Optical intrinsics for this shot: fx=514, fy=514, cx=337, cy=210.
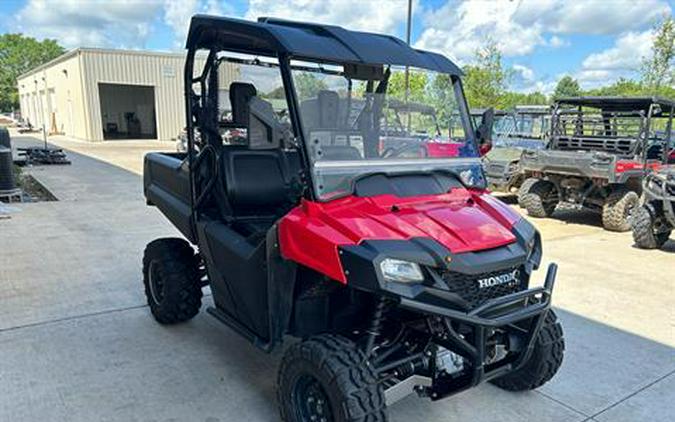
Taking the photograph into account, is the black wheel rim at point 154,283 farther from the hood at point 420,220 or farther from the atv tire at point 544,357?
the atv tire at point 544,357

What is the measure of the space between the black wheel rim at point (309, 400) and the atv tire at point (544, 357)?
43.6 inches

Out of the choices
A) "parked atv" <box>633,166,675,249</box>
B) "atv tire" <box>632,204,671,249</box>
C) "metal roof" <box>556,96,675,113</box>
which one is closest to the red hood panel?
"parked atv" <box>633,166,675,249</box>

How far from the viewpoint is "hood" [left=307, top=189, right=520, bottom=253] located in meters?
2.09

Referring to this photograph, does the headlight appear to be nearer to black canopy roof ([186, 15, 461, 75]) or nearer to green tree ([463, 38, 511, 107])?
black canopy roof ([186, 15, 461, 75])

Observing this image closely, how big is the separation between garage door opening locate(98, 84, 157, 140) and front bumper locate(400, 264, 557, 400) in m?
31.8

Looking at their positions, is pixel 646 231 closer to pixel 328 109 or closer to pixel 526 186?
pixel 526 186

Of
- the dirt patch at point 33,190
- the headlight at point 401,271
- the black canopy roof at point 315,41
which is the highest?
the black canopy roof at point 315,41

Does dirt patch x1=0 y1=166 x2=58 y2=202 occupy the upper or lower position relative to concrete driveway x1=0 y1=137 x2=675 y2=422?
lower

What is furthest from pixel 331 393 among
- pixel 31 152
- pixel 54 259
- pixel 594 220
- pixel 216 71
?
pixel 31 152

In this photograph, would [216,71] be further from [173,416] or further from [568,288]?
[568,288]

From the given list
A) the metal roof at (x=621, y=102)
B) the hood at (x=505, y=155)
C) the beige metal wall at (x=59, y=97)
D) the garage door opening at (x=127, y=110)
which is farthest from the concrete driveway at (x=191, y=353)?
the garage door opening at (x=127, y=110)

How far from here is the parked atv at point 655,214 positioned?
18.7 feet

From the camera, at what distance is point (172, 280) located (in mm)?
3514

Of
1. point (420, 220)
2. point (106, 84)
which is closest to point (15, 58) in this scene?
point (106, 84)
